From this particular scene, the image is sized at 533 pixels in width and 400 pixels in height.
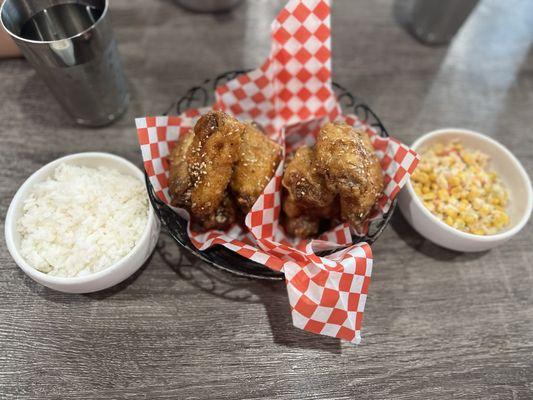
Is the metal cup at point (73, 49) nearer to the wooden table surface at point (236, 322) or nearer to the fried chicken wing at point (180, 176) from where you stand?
the wooden table surface at point (236, 322)

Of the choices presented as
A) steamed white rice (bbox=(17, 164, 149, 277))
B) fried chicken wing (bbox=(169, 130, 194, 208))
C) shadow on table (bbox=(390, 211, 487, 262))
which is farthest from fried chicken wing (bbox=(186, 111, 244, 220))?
shadow on table (bbox=(390, 211, 487, 262))

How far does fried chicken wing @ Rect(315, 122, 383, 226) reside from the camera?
159cm

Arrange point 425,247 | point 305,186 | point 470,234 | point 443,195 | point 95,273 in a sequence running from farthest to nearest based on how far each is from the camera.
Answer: point 425,247, point 443,195, point 470,234, point 305,186, point 95,273

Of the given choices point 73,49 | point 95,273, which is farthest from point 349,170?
point 73,49

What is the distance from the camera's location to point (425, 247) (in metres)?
2.06

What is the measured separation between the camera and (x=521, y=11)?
3363 mm

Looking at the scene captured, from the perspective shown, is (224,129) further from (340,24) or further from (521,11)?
(521,11)

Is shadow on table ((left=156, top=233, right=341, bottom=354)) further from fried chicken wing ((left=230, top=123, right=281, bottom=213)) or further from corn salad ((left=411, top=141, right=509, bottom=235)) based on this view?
corn salad ((left=411, top=141, right=509, bottom=235))

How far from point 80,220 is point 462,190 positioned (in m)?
1.82

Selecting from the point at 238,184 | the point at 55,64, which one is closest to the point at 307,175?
the point at 238,184

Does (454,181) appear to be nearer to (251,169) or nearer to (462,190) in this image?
(462,190)

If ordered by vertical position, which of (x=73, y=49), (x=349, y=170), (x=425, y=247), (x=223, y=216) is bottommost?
(x=425, y=247)

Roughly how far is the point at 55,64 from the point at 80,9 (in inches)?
16.6

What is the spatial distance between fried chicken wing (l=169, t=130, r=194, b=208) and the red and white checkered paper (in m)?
0.09
